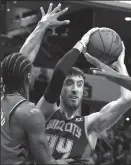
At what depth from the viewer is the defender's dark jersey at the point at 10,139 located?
2010 mm

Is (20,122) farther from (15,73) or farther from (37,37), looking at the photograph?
(37,37)

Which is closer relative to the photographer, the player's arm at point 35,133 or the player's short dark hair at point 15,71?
the player's arm at point 35,133

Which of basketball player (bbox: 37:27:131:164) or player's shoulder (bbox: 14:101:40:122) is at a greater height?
player's shoulder (bbox: 14:101:40:122)

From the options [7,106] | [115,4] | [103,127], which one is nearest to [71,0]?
[115,4]

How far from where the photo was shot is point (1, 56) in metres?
2.79

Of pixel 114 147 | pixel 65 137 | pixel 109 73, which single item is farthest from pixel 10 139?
pixel 114 147

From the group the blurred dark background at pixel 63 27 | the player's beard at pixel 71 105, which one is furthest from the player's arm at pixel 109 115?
the blurred dark background at pixel 63 27

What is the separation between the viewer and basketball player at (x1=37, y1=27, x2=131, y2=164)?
2.63m

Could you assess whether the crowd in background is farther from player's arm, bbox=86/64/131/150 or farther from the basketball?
the basketball

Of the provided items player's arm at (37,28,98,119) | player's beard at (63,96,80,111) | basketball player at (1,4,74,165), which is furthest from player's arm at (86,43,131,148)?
basketball player at (1,4,74,165)

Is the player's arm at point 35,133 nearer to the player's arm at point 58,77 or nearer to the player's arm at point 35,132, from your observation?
the player's arm at point 35,132

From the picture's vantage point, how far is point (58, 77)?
2543 mm

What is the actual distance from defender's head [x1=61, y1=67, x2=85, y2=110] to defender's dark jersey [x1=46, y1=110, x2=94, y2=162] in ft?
0.26

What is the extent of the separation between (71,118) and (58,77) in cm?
32
